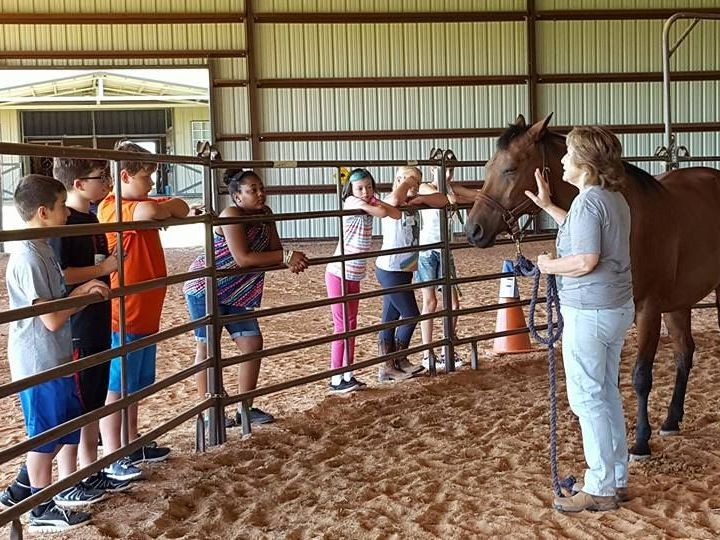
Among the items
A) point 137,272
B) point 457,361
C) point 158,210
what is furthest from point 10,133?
point 158,210

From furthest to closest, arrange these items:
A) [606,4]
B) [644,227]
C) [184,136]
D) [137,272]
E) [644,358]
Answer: [184,136] < [606,4] < [644,358] < [644,227] < [137,272]

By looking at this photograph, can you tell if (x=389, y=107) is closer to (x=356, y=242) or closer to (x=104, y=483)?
(x=356, y=242)

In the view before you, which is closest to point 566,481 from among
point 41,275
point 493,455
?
point 493,455

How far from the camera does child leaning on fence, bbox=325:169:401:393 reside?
5.32 metres

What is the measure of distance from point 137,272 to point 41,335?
84 cm

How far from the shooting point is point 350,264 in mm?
5488

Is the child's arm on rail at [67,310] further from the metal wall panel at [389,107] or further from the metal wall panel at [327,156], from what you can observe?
the metal wall panel at [389,107]

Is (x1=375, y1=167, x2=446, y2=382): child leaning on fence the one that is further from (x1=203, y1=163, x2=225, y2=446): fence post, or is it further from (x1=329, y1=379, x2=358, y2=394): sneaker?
(x1=203, y1=163, x2=225, y2=446): fence post

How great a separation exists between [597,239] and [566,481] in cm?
110

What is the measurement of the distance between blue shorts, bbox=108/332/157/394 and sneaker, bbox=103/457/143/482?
0.33m

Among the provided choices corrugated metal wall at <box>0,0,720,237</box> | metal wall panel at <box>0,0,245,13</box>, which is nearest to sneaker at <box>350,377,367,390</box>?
corrugated metal wall at <box>0,0,720,237</box>

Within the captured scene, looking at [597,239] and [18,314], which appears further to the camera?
[597,239]

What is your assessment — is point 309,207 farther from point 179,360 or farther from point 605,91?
point 179,360

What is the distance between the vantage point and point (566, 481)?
361cm
